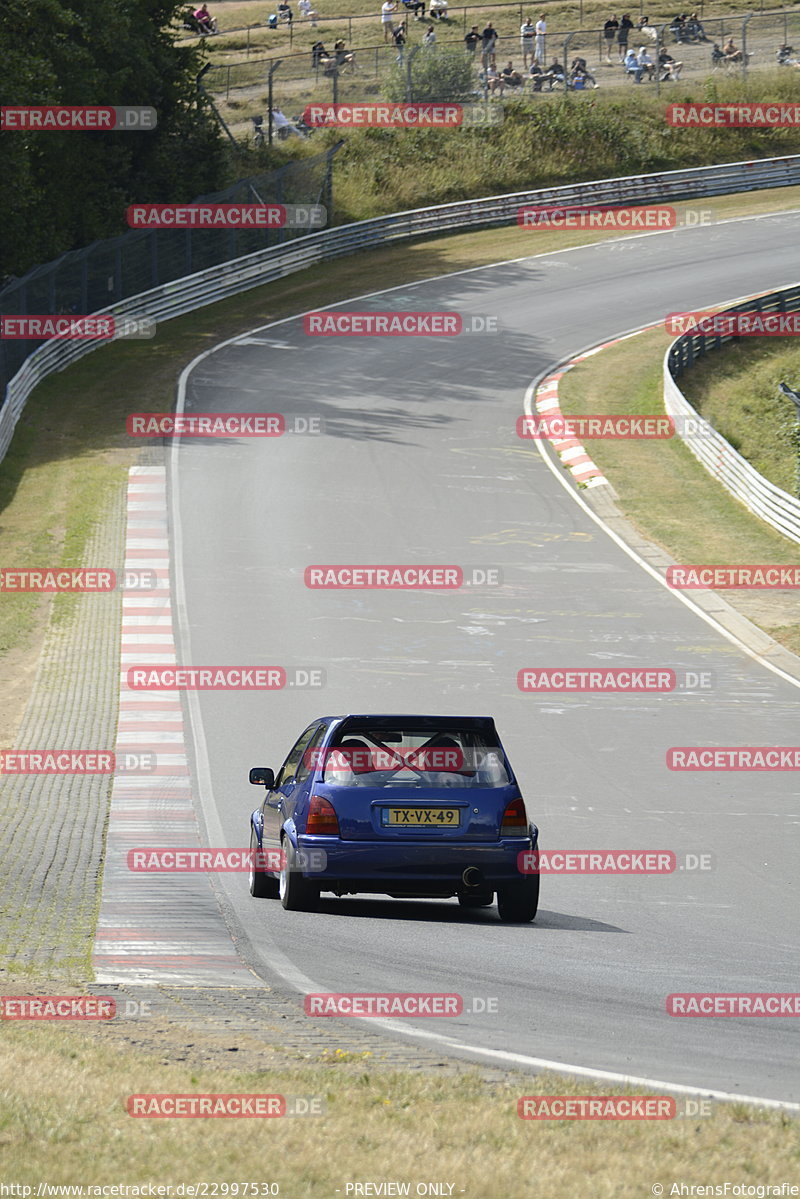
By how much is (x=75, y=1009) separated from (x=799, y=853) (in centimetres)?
704

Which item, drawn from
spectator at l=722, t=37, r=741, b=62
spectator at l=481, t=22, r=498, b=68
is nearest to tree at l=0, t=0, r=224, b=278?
spectator at l=481, t=22, r=498, b=68

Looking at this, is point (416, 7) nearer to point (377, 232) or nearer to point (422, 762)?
point (377, 232)

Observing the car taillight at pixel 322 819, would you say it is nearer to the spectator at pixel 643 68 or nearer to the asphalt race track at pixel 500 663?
the asphalt race track at pixel 500 663

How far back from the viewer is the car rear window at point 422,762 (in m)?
11.0

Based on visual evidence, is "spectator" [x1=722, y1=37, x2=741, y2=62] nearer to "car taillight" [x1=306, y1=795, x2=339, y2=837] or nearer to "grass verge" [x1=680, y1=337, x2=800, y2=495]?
"grass verge" [x1=680, y1=337, x2=800, y2=495]

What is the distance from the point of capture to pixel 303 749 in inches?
475

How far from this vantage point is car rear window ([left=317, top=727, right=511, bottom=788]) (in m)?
11.0

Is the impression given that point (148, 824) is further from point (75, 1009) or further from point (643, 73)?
point (643, 73)

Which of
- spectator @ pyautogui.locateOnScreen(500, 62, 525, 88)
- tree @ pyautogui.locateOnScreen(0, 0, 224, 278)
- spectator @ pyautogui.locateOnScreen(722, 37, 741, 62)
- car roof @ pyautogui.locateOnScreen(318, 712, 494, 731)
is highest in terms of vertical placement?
spectator @ pyautogui.locateOnScreen(722, 37, 741, 62)

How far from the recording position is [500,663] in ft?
71.1

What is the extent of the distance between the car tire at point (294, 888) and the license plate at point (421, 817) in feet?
2.38

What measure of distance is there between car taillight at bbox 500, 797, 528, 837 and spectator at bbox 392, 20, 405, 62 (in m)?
→ 57.9

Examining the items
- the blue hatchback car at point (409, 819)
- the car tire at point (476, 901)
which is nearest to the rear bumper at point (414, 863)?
the blue hatchback car at point (409, 819)

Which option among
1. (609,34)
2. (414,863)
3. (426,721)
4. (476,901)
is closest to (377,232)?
(609,34)
